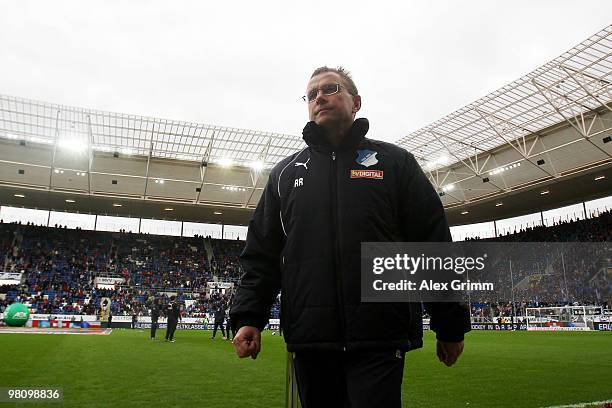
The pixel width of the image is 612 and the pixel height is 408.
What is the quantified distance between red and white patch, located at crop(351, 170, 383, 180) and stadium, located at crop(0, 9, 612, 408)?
1681cm

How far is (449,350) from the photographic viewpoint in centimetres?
211

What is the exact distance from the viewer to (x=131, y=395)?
6.06m

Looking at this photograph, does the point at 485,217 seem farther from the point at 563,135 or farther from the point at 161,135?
the point at 161,135

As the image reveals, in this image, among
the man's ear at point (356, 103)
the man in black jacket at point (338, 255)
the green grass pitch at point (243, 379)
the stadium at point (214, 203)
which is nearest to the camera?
the man in black jacket at point (338, 255)

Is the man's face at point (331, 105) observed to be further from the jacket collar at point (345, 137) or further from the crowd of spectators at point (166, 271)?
the crowd of spectators at point (166, 271)

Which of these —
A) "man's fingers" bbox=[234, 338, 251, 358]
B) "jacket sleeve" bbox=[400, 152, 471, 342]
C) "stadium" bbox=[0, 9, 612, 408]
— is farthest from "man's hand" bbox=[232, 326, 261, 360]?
"stadium" bbox=[0, 9, 612, 408]

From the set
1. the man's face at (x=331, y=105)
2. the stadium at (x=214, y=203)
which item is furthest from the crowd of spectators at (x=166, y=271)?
the man's face at (x=331, y=105)

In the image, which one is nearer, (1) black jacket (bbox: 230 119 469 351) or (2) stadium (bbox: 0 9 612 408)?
(1) black jacket (bbox: 230 119 469 351)

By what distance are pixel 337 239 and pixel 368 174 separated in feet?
1.20

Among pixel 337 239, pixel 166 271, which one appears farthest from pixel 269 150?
A: pixel 337 239

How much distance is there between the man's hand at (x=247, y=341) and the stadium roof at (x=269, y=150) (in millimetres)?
25865

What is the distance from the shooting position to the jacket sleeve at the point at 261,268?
2240mm

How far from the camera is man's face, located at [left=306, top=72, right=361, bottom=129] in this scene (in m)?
2.37

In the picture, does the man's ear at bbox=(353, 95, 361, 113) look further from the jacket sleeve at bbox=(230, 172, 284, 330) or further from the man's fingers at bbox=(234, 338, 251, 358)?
the man's fingers at bbox=(234, 338, 251, 358)
